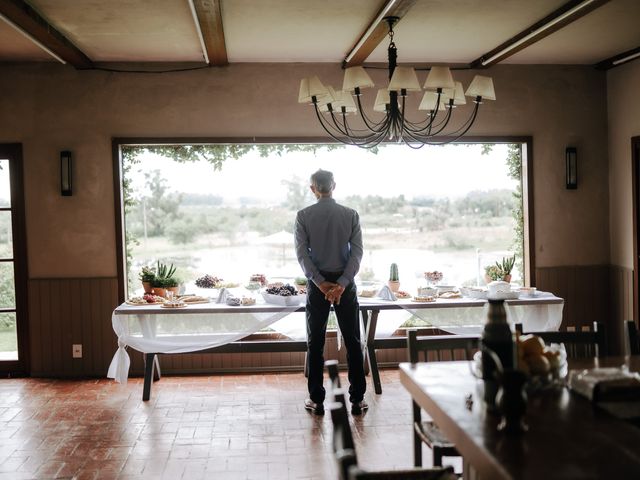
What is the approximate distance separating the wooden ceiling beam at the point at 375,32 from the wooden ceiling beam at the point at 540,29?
1.09m

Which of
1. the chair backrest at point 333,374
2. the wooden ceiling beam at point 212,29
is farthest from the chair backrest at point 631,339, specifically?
the wooden ceiling beam at point 212,29

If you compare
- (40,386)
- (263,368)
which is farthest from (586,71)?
(40,386)

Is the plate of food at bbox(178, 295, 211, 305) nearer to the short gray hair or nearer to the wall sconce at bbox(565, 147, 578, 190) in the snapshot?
the short gray hair

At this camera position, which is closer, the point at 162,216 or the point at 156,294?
the point at 156,294

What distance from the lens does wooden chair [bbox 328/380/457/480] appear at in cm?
172

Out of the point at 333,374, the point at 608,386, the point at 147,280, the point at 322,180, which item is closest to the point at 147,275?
the point at 147,280

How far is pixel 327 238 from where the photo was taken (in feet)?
16.0

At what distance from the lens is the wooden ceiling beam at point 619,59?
5.92 metres

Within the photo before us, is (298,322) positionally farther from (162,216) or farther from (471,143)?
(471,143)

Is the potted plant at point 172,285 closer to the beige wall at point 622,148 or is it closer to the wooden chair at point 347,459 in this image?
the wooden chair at point 347,459

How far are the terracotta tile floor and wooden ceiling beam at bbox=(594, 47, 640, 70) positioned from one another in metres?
3.52

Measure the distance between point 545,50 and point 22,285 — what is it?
5.13 metres

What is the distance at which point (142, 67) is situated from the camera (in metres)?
6.12

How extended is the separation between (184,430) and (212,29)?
284cm
